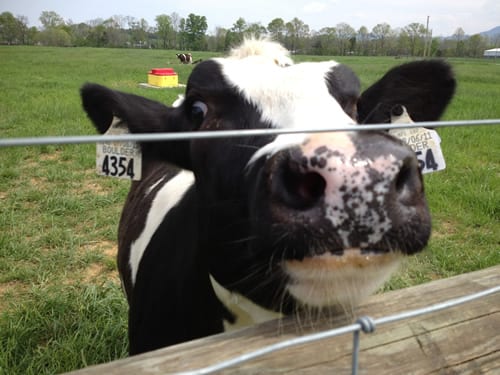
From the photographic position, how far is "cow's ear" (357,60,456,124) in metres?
2.48

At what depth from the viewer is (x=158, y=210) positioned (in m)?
3.35

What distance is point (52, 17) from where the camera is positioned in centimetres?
10806

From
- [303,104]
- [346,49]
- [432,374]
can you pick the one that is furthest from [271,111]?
[346,49]

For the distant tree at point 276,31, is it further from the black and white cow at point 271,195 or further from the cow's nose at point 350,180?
the cow's nose at point 350,180

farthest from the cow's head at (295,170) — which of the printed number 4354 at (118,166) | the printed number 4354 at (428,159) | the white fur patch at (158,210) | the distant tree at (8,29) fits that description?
the distant tree at (8,29)

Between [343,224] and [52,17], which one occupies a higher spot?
[52,17]

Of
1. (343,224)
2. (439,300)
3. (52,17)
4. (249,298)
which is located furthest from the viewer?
(52,17)

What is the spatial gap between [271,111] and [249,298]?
82cm

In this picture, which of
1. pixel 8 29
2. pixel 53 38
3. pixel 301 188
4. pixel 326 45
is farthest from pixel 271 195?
pixel 53 38

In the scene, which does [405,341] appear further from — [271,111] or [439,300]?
[271,111]

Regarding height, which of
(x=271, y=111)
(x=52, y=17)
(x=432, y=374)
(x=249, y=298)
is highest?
(x=52, y=17)

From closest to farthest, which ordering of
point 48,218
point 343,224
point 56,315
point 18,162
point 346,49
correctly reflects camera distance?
1. point 343,224
2. point 56,315
3. point 48,218
4. point 18,162
5. point 346,49

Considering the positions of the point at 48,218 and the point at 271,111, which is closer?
the point at 271,111

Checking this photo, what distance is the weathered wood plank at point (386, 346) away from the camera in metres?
1.13
